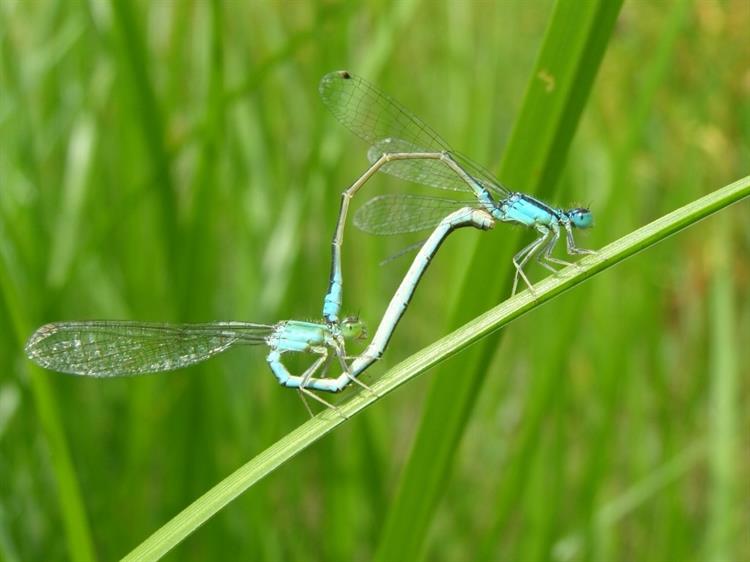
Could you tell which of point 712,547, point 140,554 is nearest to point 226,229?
point 712,547

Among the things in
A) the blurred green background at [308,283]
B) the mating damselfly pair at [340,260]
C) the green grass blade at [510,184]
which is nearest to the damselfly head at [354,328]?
the mating damselfly pair at [340,260]

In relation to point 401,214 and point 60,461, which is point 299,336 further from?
point 60,461

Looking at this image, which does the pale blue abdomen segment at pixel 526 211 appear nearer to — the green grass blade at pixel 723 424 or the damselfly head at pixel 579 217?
the damselfly head at pixel 579 217

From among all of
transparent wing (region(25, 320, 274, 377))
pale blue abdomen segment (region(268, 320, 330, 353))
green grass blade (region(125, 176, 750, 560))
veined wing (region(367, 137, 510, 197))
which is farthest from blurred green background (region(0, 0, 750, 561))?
green grass blade (region(125, 176, 750, 560))

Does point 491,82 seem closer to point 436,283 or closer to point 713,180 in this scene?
point 713,180

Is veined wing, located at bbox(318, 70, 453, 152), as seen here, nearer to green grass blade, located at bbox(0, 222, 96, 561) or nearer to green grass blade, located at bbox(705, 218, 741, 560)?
green grass blade, located at bbox(0, 222, 96, 561)
